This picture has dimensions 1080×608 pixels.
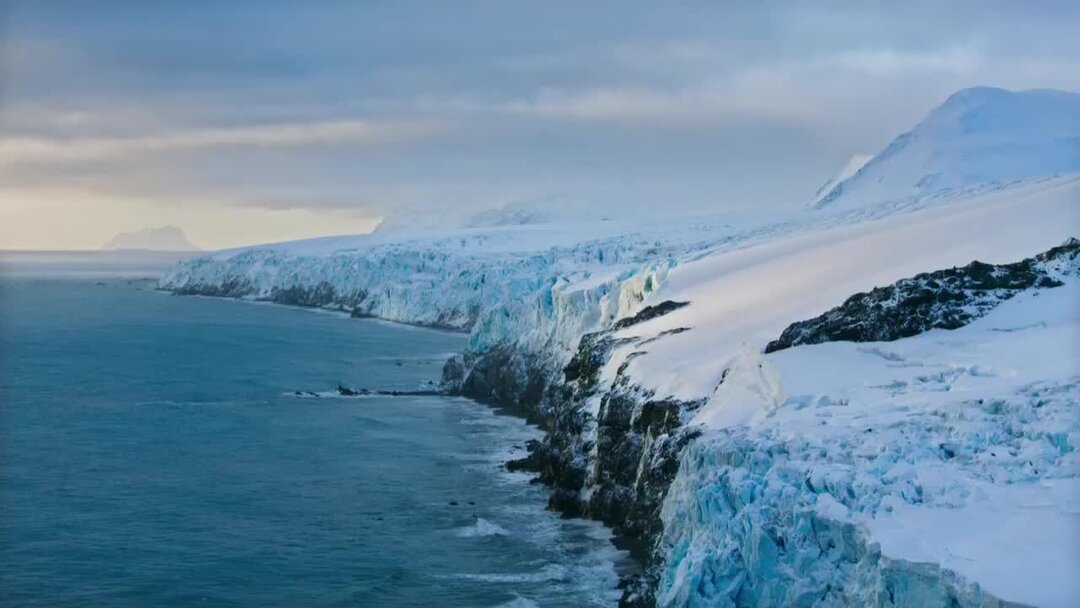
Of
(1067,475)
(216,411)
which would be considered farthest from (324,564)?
(216,411)

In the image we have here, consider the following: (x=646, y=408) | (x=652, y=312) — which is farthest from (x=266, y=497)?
(x=652, y=312)

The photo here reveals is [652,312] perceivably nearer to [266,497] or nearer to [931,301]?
[266,497]

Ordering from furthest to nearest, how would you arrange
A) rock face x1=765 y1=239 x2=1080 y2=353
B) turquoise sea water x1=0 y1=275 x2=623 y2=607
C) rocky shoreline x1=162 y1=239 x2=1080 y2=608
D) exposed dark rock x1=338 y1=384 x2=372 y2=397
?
1. exposed dark rock x1=338 y1=384 x2=372 y2=397
2. turquoise sea water x1=0 y1=275 x2=623 y2=607
3. rock face x1=765 y1=239 x2=1080 y2=353
4. rocky shoreline x1=162 y1=239 x2=1080 y2=608

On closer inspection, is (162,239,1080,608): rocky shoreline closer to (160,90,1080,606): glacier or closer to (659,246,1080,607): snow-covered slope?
(160,90,1080,606): glacier

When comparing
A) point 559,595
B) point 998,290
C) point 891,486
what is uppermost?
point 998,290

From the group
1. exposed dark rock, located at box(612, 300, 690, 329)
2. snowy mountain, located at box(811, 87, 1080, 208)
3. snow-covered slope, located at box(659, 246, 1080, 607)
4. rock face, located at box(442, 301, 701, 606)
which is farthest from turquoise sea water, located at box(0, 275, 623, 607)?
snowy mountain, located at box(811, 87, 1080, 208)

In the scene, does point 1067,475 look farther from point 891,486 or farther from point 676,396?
point 676,396

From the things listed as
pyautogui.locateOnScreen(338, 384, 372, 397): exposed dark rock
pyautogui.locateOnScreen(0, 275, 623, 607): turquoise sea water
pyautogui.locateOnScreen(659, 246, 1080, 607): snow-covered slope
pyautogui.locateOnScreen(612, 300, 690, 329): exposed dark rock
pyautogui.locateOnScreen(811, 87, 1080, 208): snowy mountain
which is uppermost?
pyautogui.locateOnScreen(811, 87, 1080, 208): snowy mountain
